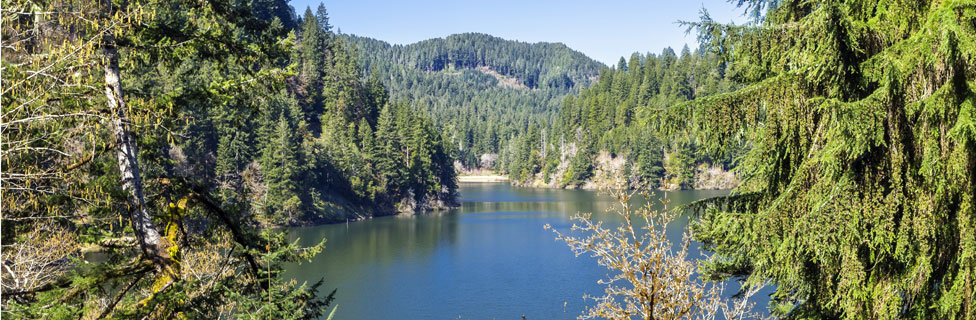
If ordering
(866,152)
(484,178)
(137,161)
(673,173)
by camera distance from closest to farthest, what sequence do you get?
1. (866,152)
2. (137,161)
3. (673,173)
4. (484,178)

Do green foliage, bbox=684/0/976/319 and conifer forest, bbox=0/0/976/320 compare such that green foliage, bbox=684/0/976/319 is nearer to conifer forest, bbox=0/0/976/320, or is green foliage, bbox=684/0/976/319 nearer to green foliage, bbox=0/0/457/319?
conifer forest, bbox=0/0/976/320

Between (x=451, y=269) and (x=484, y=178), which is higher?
(x=484, y=178)

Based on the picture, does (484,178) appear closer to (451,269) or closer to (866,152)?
(451,269)

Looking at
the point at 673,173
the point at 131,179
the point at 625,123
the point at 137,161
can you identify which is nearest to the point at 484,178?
the point at 625,123

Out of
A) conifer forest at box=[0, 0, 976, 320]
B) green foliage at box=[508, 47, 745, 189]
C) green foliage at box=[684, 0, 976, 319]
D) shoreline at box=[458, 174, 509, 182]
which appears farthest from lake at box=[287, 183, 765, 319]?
shoreline at box=[458, 174, 509, 182]

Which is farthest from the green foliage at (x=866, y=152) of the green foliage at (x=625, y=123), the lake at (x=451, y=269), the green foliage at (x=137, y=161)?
the green foliage at (x=625, y=123)

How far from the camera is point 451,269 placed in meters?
36.1

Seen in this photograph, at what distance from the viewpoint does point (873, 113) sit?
5715mm

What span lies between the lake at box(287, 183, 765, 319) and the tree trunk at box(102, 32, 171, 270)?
41.0 feet

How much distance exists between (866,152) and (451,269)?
102 ft

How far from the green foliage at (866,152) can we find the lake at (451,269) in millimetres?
11122

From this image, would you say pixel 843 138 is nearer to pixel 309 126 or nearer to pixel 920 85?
pixel 920 85

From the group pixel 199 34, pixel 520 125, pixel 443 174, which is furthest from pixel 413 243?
pixel 520 125

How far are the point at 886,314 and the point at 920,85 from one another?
7.33 feet
